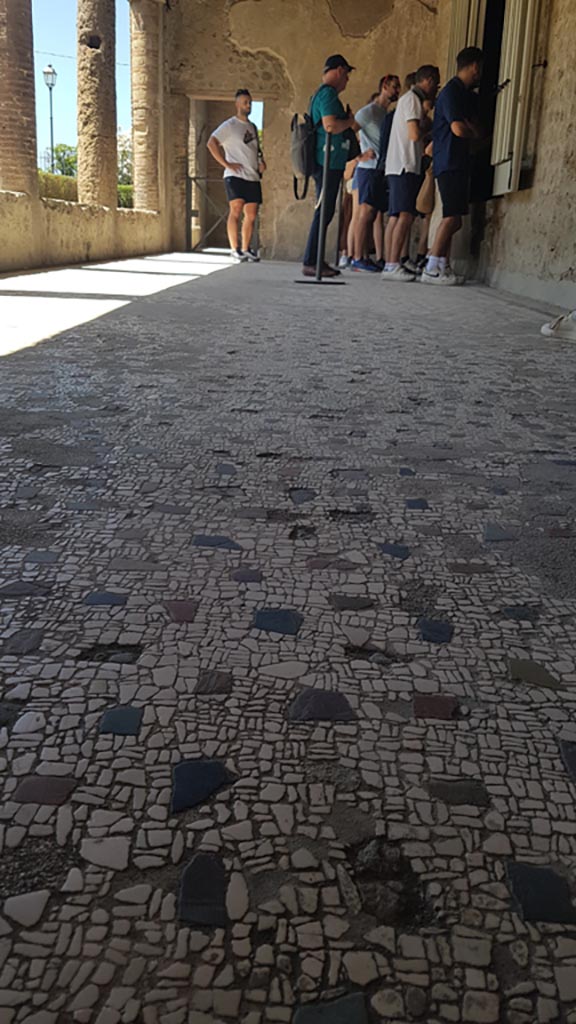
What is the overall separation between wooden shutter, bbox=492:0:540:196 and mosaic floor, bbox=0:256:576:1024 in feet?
16.9

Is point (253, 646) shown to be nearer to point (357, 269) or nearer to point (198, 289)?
point (198, 289)

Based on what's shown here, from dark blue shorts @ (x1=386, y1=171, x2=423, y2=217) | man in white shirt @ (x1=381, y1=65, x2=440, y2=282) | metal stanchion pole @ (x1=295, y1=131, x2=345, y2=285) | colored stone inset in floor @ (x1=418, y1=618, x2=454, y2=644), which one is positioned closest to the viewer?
colored stone inset in floor @ (x1=418, y1=618, x2=454, y2=644)

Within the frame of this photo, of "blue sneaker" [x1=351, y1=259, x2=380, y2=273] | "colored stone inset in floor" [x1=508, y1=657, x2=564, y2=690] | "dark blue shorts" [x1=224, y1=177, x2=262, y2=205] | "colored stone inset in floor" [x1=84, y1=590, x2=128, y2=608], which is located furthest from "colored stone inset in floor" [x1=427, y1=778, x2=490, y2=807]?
"dark blue shorts" [x1=224, y1=177, x2=262, y2=205]

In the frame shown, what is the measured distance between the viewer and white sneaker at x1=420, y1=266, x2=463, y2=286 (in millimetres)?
7953

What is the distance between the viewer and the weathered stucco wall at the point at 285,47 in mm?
12773

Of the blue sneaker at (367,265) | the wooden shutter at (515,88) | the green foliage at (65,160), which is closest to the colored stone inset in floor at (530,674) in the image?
the wooden shutter at (515,88)

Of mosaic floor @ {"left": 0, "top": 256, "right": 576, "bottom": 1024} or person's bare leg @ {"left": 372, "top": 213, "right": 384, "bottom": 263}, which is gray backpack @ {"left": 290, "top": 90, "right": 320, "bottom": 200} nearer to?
person's bare leg @ {"left": 372, "top": 213, "right": 384, "bottom": 263}

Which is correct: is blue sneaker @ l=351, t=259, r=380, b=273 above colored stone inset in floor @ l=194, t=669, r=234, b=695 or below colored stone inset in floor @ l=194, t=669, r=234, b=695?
above

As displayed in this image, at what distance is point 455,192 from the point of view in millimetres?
7223

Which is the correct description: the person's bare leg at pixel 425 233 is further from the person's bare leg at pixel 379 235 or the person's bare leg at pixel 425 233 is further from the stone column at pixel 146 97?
the stone column at pixel 146 97

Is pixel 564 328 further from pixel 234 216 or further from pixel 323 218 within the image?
pixel 234 216

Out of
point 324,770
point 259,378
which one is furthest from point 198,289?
point 324,770

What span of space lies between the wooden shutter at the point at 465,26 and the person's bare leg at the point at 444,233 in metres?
2.46

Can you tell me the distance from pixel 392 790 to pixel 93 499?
995 mm
